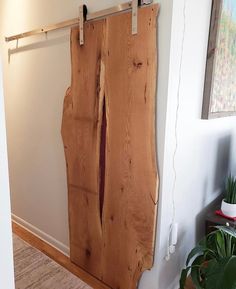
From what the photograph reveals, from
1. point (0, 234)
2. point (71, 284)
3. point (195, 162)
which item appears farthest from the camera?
point (71, 284)

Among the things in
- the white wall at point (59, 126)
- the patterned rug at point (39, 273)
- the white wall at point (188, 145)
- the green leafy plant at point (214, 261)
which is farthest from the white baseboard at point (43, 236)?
the green leafy plant at point (214, 261)

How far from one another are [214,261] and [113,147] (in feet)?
2.70

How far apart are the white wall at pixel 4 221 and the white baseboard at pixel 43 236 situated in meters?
1.34

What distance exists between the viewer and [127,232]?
1.52 meters

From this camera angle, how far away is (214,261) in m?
1.22

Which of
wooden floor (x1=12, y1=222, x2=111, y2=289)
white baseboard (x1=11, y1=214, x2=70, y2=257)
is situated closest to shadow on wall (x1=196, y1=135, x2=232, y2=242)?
wooden floor (x1=12, y1=222, x2=111, y2=289)

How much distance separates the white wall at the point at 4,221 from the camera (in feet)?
2.25

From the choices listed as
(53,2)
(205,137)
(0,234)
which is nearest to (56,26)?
(53,2)

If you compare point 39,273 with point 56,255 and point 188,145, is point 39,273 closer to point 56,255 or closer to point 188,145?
point 56,255

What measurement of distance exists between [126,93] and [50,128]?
2.73 feet

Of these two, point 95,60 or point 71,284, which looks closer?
point 95,60

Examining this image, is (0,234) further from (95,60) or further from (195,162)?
(195,162)

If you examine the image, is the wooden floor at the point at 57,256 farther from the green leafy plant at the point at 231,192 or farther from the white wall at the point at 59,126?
the green leafy plant at the point at 231,192

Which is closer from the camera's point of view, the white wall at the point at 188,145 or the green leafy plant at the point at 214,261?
the green leafy plant at the point at 214,261
